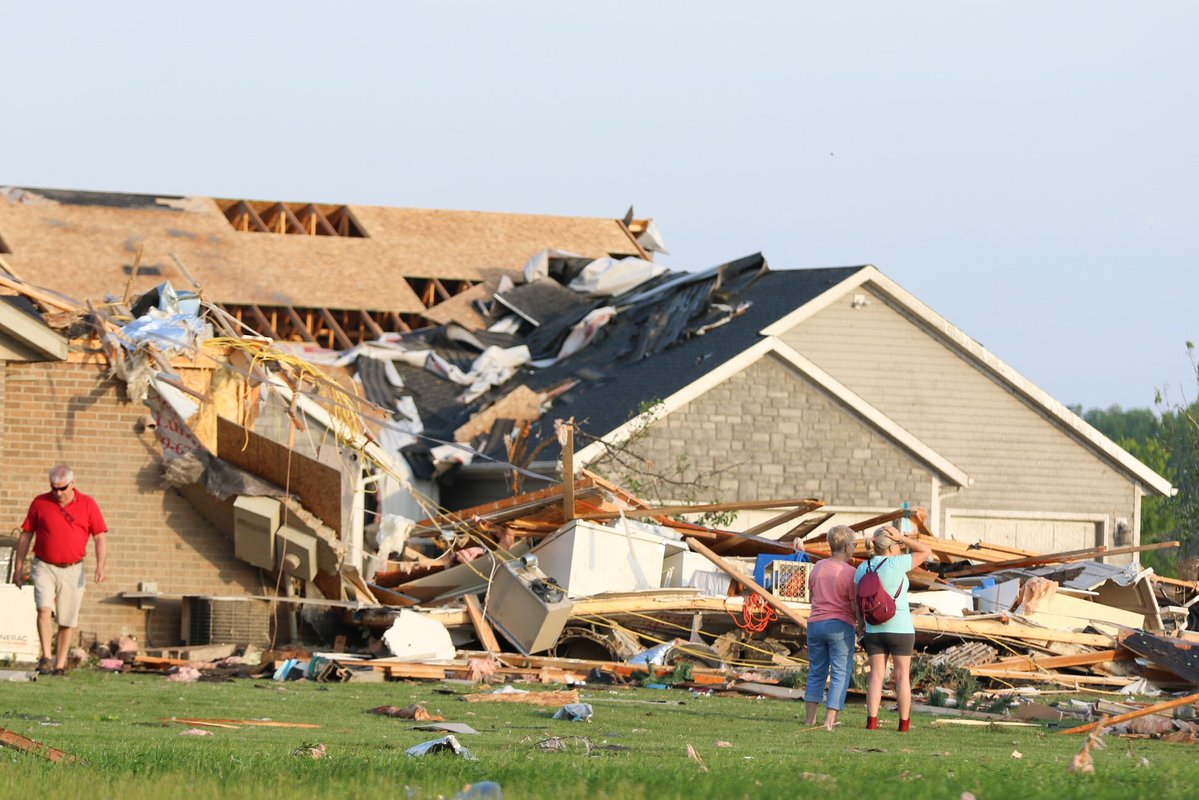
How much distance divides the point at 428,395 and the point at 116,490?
13.8 m

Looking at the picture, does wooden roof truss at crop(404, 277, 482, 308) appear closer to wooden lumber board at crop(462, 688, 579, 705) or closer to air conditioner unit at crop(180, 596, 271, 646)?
air conditioner unit at crop(180, 596, 271, 646)

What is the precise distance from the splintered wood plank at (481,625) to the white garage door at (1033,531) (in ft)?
45.4

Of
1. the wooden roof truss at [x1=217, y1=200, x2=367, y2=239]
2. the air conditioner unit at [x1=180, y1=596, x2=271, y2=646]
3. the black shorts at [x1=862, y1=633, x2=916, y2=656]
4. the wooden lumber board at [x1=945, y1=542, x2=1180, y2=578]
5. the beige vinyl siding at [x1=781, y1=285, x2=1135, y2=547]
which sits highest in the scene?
the wooden roof truss at [x1=217, y1=200, x2=367, y2=239]

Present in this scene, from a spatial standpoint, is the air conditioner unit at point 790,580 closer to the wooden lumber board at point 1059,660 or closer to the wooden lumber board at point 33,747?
the wooden lumber board at point 1059,660

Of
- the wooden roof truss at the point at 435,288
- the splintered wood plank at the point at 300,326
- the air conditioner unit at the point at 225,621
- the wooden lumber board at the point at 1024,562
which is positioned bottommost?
the air conditioner unit at the point at 225,621

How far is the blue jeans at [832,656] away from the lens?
12992mm

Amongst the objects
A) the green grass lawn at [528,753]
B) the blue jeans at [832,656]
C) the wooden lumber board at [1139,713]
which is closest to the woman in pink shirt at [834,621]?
the blue jeans at [832,656]

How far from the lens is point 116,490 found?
1962 centimetres

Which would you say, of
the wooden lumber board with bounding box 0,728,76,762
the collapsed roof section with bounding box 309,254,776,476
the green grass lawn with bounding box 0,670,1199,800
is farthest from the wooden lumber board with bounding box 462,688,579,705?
the collapsed roof section with bounding box 309,254,776,476

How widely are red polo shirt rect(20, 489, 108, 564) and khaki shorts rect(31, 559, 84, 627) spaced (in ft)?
0.28

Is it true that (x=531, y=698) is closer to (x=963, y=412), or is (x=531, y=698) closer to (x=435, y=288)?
(x=963, y=412)

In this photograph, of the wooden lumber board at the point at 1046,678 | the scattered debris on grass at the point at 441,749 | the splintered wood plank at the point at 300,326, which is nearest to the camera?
the scattered debris on grass at the point at 441,749

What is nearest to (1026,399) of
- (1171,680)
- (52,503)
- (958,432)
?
(958,432)

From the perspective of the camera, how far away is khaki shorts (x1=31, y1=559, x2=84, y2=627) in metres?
16.4
